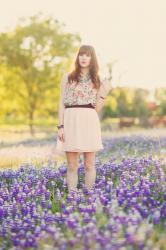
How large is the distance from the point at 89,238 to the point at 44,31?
28.1 m

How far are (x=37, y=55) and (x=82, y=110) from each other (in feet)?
82.1

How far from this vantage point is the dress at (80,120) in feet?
24.5

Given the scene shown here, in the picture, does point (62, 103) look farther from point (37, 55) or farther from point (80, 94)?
point (37, 55)

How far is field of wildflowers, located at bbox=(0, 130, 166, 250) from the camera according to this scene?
432cm

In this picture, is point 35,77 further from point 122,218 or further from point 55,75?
point 122,218

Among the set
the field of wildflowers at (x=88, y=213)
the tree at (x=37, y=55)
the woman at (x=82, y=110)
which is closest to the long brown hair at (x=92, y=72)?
the woman at (x=82, y=110)

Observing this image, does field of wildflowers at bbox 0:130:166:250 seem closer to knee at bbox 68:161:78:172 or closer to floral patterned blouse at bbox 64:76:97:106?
knee at bbox 68:161:78:172

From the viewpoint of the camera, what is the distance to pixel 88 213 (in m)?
5.40

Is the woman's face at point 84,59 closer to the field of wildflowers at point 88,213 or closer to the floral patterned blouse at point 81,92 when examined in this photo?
the floral patterned blouse at point 81,92

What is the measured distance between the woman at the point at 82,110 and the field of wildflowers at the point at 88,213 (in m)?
0.46

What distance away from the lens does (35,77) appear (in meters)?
32.2

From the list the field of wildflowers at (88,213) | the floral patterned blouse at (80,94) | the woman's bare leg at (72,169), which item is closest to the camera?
the field of wildflowers at (88,213)

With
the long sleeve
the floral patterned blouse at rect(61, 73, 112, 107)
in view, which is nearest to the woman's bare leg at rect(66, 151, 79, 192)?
the long sleeve

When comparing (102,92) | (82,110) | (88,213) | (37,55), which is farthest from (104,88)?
(37,55)
